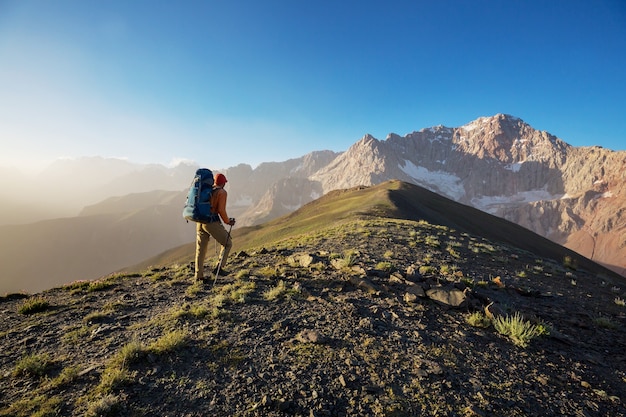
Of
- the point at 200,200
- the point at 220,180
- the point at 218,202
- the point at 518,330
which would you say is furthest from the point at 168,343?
the point at 518,330

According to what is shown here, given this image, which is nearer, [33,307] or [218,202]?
[33,307]

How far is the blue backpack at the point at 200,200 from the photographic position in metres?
10.0

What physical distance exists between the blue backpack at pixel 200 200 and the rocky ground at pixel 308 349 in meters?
2.33

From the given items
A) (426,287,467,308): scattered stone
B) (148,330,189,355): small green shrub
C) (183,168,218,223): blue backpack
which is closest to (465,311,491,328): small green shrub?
(426,287,467,308): scattered stone

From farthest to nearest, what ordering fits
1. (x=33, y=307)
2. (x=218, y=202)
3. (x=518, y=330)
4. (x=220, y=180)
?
(x=220, y=180) → (x=218, y=202) → (x=33, y=307) → (x=518, y=330)

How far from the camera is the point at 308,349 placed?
6188 mm

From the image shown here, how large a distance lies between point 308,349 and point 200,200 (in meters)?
6.17

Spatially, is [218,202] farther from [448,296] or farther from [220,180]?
[448,296]

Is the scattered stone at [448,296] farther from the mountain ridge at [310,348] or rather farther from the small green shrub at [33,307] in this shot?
the small green shrub at [33,307]

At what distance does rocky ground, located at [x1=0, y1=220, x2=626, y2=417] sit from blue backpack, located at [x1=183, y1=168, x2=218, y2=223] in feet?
7.66

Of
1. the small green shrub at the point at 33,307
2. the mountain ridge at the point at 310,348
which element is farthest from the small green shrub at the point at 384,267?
the small green shrub at the point at 33,307

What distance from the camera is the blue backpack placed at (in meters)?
10.0

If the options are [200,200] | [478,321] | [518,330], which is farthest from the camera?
[200,200]

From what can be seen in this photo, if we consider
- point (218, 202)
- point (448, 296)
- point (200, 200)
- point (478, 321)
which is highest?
point (200, 200)
